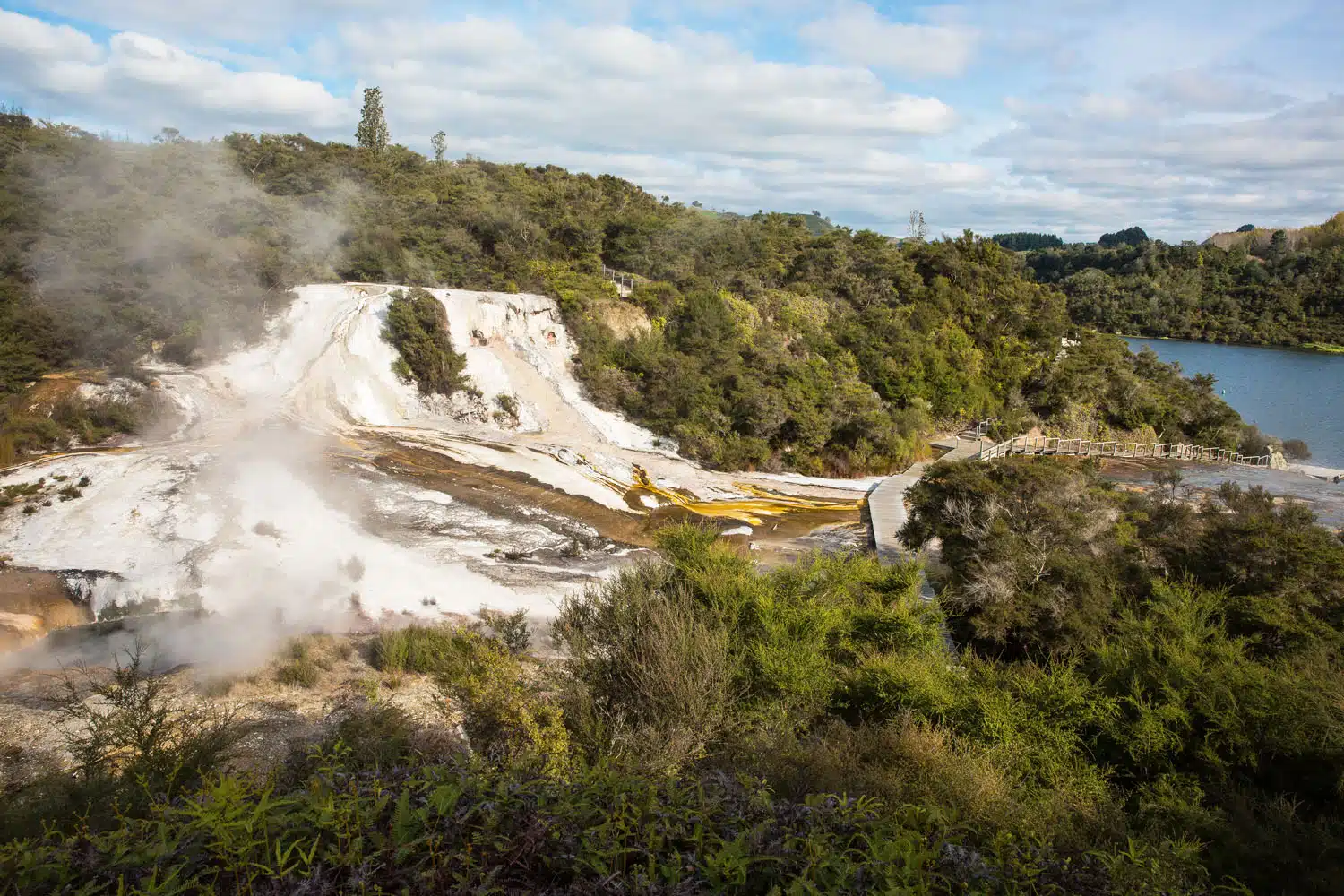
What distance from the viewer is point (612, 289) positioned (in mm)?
28312

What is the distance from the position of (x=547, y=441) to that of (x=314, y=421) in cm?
622

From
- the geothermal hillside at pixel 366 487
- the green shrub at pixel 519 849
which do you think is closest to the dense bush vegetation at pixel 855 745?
the green shrub at pixel 519 849

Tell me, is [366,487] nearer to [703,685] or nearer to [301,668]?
[301,668]

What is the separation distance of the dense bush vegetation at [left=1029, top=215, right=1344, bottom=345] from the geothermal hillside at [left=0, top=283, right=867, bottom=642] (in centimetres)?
7757

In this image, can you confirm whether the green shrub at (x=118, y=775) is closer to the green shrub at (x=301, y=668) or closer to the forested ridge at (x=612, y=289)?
the green shrub at (x=301, y=668)

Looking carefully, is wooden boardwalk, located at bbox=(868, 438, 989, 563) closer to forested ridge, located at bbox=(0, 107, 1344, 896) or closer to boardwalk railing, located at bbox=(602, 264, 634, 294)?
forested ridge, located at bbox=(0, 107, 1344, 896)

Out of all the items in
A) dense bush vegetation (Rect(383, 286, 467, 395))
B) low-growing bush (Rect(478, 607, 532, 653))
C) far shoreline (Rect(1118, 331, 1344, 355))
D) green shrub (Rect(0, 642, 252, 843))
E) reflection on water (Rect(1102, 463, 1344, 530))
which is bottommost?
low-growing bush (Rect(478, 607, 532, 653))

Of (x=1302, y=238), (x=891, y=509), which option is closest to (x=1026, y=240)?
(x=1302, y=238)

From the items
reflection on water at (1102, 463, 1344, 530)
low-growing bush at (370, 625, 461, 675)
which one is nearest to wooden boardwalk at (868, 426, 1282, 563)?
reflection on water at (1102, 463, 1344, 530)

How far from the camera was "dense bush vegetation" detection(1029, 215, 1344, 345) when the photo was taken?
78.1 m

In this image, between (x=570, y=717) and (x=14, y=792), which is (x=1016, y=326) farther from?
(x=14, y=792)

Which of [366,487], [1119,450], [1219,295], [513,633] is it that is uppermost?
[1219,295]

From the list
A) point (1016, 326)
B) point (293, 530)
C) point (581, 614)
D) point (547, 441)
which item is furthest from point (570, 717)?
point (1016, 326)

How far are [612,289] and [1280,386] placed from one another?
57.1 meters
